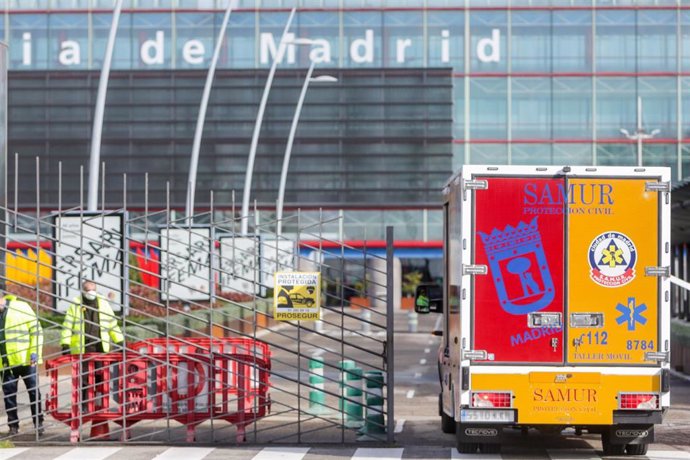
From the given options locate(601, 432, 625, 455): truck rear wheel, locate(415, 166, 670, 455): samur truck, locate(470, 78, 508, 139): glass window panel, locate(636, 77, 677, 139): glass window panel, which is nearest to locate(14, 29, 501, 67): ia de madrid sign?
locate(470, 78, 508, 139): glass window panel

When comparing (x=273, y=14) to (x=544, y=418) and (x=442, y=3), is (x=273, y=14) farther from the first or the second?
(x=544, y=418)

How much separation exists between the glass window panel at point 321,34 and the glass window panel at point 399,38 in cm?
236

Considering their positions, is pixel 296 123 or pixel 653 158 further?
pixel 653 158

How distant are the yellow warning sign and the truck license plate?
8.01 ft

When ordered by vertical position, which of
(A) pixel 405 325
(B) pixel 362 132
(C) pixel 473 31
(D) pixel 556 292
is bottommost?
(A) pixel 405 325

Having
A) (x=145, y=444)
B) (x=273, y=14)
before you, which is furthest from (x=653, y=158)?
(x=145, y=444)

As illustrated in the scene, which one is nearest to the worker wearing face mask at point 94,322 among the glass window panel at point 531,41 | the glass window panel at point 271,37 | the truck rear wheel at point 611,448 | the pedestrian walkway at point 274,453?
the pedestrian walkway at point 274,453

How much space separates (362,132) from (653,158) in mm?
25997

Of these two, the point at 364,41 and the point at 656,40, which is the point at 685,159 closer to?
the point at 656,40

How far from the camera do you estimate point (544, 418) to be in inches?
614

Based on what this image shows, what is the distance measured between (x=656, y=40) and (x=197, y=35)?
2072 centimetres

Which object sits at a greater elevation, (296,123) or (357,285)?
(296,123)

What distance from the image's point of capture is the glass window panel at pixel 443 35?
70250mm

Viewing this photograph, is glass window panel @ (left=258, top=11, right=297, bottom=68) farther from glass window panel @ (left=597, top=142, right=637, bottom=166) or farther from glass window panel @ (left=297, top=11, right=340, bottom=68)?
glass window panel @ (left=597, top=142, right=637, bottom=166)
